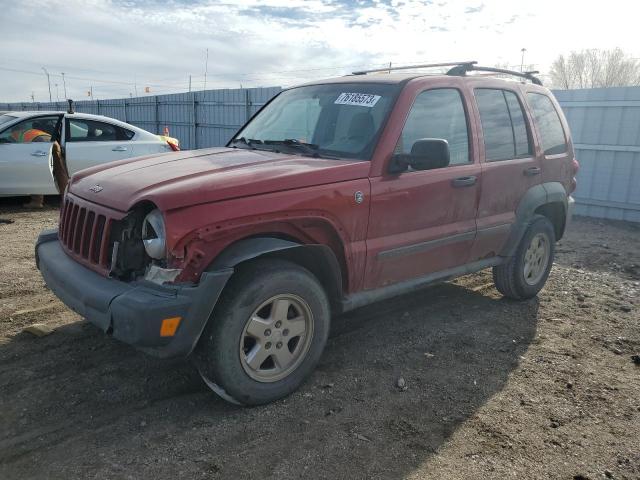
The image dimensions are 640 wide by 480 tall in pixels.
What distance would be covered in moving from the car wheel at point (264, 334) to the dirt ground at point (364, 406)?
6.5 inches

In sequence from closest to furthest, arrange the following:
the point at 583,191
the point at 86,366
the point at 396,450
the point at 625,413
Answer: the point at 396,450 < the point at 625,413 < the point at 86,366 < the point at 583,191

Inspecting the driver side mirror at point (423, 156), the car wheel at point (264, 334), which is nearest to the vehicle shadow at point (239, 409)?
the car wheel at point (264, 334)

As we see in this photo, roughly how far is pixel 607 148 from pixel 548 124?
5633 millimetres

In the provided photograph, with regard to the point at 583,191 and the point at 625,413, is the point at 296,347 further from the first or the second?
the point at 583,191

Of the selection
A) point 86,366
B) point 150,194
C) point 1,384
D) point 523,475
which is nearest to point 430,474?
point 523,475

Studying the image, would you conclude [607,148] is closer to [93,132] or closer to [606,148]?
[606,148]

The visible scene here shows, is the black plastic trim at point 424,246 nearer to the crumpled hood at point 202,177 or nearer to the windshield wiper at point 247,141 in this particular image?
the crumpled hood at point 202,177

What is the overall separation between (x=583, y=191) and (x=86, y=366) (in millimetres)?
9520

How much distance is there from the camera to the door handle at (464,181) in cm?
407

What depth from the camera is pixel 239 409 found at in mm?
3232

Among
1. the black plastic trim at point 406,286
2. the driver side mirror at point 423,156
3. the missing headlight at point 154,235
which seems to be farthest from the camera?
the black plastic trim at point 406,286

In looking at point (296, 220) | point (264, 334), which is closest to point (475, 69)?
point (296, 220)

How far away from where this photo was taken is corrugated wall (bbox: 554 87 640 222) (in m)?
9.62

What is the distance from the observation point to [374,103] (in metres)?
3.86
